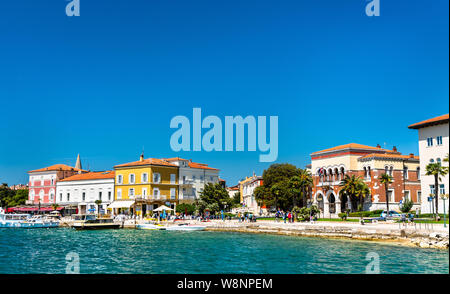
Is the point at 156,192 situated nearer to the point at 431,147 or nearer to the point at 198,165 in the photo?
the point at 198,165

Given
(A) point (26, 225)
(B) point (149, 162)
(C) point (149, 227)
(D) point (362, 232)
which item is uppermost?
(B) point (149, 162)

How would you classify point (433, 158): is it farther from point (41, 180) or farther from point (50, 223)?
point (41, 180)

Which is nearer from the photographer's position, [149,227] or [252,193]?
[149,227]

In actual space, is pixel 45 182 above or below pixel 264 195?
above

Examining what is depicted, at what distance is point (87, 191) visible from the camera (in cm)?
6806

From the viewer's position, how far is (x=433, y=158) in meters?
43.5

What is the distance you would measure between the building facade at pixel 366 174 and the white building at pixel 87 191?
33.3m

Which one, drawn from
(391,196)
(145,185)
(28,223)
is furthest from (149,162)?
(391,196)

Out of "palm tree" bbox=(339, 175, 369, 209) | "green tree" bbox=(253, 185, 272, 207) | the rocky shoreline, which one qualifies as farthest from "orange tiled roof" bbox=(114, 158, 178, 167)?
"palm tree" bbox=(339, 175, 369, 209)

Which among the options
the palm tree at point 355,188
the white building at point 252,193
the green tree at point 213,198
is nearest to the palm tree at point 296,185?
the palm tree at point 355,188

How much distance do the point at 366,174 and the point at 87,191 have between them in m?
43.9

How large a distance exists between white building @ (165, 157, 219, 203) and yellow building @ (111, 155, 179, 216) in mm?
1023

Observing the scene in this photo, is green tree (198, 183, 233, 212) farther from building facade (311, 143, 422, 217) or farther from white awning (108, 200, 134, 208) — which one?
building facade (311, 143, 422, 217)
